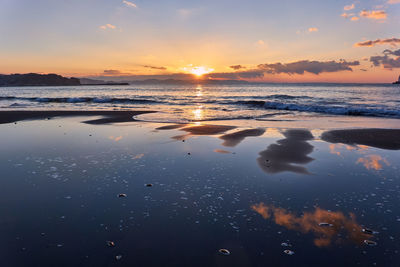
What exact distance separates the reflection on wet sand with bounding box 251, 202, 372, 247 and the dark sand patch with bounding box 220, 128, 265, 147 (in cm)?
616

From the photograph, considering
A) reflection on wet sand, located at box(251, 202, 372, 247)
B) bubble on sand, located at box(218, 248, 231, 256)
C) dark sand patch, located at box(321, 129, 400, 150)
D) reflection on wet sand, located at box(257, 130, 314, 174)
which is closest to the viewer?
bubble on sand, located at box(218, 248, 231, 256)

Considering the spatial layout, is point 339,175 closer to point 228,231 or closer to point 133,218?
point 228,231

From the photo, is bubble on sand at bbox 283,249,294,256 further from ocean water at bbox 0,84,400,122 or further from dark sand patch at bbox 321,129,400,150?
ocean water at bbox 0,84,400,122

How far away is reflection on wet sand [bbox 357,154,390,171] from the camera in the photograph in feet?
26.6

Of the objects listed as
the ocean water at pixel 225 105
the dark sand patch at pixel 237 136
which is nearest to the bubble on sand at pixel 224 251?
the dark sand patch at pixel 237 136

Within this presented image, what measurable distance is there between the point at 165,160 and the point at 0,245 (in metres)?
5.18

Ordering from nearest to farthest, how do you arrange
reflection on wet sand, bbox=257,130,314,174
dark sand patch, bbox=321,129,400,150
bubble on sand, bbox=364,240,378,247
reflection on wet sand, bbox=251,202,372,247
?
bubble on sand, bbox=364,240,378,247 < reflection on wet sand, bbox=251,202,372,247 < reflection on wet sand, bbox=257,130,314,174 < dark sand patch, bbox=321,129,400,150

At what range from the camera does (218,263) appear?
3.66 meters

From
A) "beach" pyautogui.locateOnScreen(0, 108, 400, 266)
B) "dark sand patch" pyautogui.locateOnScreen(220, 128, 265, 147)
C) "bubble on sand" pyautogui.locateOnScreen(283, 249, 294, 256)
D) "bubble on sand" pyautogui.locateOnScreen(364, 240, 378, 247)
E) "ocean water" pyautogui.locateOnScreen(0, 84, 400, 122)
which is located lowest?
"bubble on sand" pyautogui.locateOnScreen(364, 240, 378, 247)

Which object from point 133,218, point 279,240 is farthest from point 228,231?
point 133,218

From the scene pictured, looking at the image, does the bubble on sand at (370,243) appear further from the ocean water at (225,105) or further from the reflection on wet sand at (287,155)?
the ocean water at (225,105)

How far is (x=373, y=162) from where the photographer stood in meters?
8.66

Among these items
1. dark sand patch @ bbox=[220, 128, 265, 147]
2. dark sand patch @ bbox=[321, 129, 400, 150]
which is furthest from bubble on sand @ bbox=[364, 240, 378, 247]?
dark sand patch @ bbox=[321, 129, 400, 150]

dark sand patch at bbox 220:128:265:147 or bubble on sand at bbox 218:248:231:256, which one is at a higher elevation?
dark sand patch at bbox 220:128:265:147
